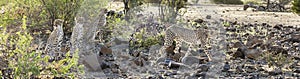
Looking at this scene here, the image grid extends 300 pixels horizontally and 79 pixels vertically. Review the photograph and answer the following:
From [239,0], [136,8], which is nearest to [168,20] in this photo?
[136,8]

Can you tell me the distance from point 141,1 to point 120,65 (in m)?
8.71

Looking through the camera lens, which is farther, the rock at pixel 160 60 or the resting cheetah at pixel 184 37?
the resting cheetah at pixel 184 37

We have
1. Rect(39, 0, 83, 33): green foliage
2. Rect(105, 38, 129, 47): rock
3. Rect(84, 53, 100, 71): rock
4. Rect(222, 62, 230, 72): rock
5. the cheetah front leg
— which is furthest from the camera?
Rect(39, 0, 83, 33): green foliage

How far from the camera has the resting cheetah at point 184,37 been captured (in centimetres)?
993

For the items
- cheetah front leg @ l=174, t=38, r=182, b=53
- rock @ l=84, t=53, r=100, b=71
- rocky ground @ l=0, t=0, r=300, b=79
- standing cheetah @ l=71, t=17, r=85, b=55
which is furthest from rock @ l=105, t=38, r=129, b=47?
rock @ l=84, t=53, r=100, b=71

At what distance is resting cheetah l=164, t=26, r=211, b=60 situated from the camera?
32.6 feet

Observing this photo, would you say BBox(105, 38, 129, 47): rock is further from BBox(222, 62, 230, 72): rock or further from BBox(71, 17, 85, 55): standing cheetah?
BBox(222, 62, 230, 72): rock

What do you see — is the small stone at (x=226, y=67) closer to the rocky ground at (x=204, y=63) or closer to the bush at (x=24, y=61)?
the rocky ground at (x=204, y=63)

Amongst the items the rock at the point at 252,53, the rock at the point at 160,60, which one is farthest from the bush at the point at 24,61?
the rock at the point at 252,53

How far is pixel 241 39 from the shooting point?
12.5m

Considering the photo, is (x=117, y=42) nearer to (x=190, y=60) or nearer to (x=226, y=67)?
(x=190, y=60)

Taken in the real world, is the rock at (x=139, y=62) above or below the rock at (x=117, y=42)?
below

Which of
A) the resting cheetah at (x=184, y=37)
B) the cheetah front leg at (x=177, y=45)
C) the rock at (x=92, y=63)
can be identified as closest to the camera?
the rock at (x=92, y=63)

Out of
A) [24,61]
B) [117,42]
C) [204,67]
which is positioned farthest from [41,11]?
[24,61]
